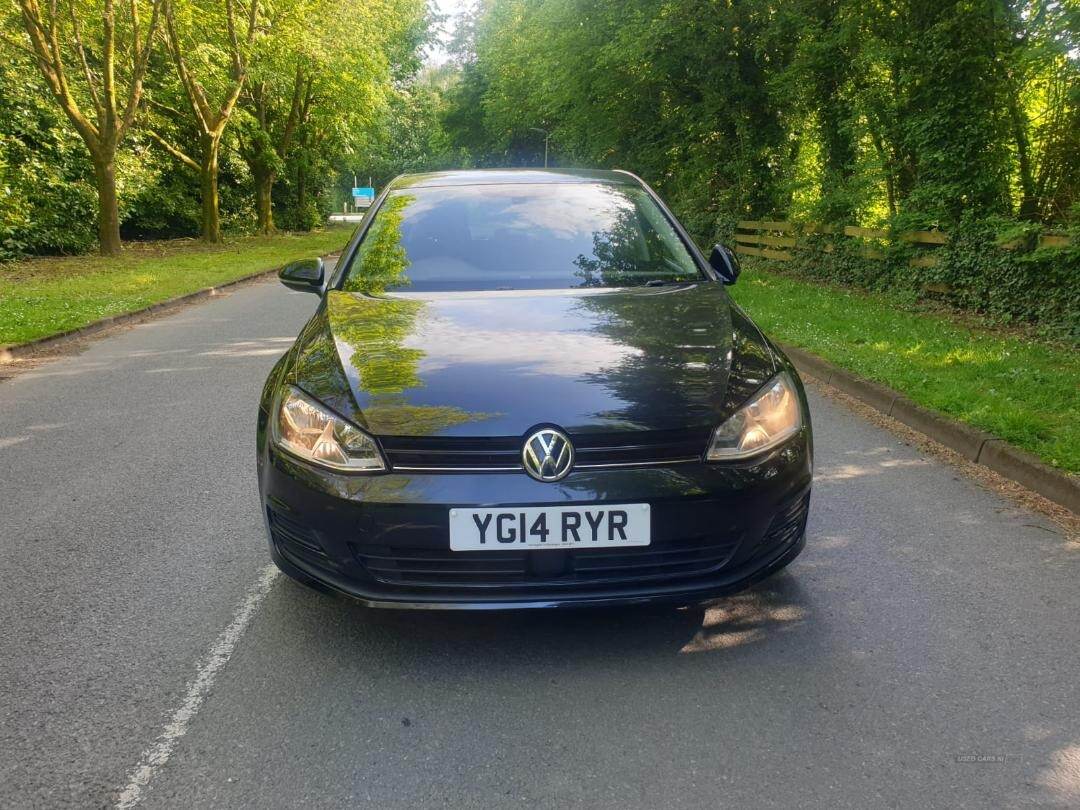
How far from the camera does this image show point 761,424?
2896 mm

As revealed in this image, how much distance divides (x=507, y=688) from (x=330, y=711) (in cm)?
52

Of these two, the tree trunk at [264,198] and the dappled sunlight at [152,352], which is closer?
the dappled sunlight at [152,352]

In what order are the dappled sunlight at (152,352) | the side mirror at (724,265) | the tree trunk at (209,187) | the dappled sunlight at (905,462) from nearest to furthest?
the side mirror at (724,265) < the dappled sunlight at (905,462) < the dappled sunlight at (152,352) < the tree trunk at (209,187)

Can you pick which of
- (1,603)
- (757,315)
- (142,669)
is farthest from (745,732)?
(757,315)

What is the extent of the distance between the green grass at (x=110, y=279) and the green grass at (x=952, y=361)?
8.04m

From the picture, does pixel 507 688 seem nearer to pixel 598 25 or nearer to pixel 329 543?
pixel 329 543

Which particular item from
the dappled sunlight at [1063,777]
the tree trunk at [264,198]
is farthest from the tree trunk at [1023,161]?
the tree trunk at [264,198]

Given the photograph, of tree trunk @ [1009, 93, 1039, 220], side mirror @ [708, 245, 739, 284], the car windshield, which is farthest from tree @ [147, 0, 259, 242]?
side mirror @ [708, 245, 739, 284]

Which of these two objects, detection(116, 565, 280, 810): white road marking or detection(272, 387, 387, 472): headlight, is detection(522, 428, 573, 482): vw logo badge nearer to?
detection(272, 387, 387, 472): headlight

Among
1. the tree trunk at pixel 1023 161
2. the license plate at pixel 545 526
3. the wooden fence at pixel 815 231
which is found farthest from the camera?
the wooden fence at pixel 815 231

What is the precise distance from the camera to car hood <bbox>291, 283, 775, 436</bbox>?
9.04ft

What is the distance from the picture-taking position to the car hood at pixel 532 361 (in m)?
2.75

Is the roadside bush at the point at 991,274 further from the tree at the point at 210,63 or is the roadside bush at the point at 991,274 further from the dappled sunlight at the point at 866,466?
the tree at the point at 210,63

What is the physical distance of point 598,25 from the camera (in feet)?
72.6
